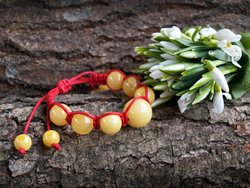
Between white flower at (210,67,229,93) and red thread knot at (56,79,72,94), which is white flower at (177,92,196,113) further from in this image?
red thread knot at (56,79,72,94)

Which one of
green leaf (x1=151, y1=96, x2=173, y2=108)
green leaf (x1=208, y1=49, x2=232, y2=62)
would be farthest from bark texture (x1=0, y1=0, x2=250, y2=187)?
green leaf (x1=208, y1=49, x2=232, y2=62)

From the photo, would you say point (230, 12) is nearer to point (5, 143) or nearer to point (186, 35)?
point (186, 35)

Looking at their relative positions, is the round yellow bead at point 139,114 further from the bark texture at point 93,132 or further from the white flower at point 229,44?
the white flower at point 229,44

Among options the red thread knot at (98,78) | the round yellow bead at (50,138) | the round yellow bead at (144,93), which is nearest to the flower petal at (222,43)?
the round yellow bead at (144,93)

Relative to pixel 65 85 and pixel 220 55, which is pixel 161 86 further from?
pixel 65 85

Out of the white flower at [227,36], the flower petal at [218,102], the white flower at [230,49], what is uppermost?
the white flower at [227,36]

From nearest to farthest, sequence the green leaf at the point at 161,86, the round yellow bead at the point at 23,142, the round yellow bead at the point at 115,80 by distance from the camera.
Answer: the round yellow bead at the point at 23,142 < the green leaf at the point at 161,86 < the round yellow bead at the point at 115,80

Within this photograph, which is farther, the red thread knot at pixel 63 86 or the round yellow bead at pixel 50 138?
the red thread knot at pixel 63 86
